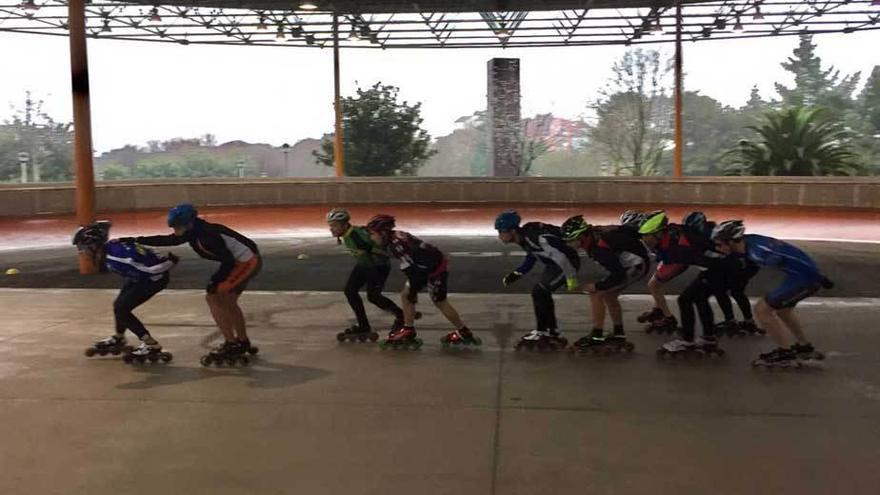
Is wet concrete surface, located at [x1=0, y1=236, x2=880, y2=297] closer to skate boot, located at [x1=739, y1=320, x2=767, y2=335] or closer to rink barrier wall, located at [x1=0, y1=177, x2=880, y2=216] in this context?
skate boot, located at [x1=739, y1=320, x2=767, y2=335]

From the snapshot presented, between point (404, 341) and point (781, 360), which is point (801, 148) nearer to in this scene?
point (781, 360)

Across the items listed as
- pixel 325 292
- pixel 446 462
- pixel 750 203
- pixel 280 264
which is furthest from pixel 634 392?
pixel 750 203

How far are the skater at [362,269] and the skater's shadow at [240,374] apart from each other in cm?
123

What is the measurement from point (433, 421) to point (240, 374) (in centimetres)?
220

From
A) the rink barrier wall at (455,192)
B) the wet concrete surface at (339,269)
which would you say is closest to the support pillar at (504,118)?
the rink barrier wall at (455,192)

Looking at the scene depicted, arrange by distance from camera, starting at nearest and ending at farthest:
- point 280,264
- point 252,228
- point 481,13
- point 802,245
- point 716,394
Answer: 1. point 716,394
2. point 280,264
3. point 802,245
4. point 252,228
5. point 481,13

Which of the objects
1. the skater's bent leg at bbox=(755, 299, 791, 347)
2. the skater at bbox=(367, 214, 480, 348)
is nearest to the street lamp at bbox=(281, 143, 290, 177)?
the skater at bbox=(367, 214, 480, 348)

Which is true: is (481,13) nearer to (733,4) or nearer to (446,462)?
(733,4)

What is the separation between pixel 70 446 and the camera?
498cm

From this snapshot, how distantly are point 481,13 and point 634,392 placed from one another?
2559 cm

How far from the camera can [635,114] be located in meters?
38.1

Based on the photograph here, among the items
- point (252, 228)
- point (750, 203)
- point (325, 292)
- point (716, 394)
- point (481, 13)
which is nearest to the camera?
point (716, 394)

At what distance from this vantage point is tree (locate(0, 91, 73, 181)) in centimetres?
3061

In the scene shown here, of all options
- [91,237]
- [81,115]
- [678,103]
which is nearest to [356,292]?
[91,237]
